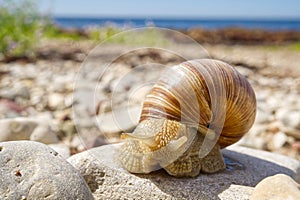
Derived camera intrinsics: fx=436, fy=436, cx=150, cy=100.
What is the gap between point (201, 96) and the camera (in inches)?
120

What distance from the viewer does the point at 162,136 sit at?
118 inches

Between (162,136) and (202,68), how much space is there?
56cm

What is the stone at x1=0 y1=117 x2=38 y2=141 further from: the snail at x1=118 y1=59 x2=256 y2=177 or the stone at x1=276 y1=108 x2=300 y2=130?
the stone at x1=276 y1=108 x2=300 y2=130

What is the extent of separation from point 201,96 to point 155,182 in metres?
0.67

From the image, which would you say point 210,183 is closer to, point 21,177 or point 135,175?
point 135,175

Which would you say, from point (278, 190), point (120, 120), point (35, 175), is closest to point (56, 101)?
point (120, 120)

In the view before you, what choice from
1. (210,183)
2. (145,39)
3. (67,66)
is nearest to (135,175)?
(210,183)

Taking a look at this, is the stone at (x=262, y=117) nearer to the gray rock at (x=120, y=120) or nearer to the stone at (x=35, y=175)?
the gray rock at (x=120, y=120)

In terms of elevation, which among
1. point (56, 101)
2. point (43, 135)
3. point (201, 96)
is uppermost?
point (201, 96)

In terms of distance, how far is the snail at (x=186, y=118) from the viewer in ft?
9.81

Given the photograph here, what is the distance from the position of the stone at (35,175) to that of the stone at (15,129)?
1.38 meters

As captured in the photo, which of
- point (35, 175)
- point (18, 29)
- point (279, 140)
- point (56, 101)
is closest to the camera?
point (35, 175)

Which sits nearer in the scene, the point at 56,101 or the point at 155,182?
the point at 155,182

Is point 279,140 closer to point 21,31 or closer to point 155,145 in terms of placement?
point 155,145
